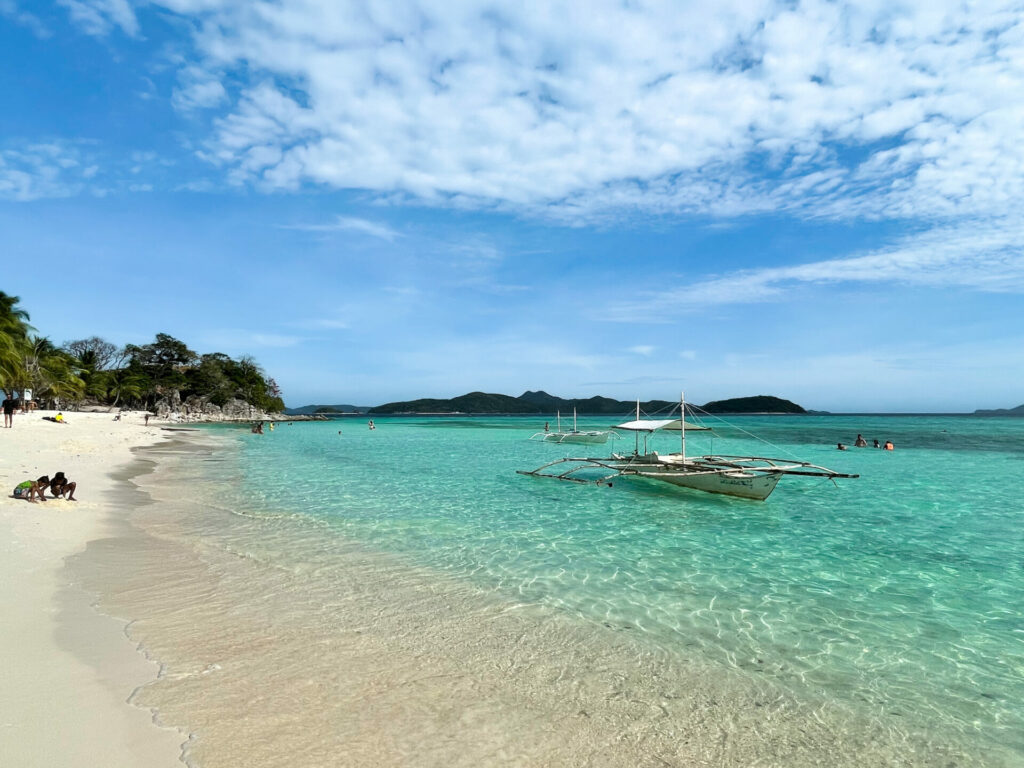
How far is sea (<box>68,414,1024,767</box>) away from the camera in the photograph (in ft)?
15.6

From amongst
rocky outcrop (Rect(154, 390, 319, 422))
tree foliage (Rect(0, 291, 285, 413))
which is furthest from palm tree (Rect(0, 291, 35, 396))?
rocky outcrop (Rect(154, 390, 319, 422))

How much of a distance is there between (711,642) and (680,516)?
31.4 ft

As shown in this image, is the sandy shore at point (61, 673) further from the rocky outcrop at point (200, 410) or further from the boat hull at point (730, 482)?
the rocky outcrop at point (200, 410)

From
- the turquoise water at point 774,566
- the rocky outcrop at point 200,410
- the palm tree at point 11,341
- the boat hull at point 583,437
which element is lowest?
the turquoise water at point 774,566

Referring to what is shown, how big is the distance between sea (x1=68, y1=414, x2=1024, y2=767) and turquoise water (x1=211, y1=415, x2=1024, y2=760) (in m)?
0.06

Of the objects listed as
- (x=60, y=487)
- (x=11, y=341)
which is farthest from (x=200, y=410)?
(x=60, y=487)

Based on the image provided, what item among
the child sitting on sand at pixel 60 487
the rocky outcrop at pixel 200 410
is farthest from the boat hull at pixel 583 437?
the rocky outcrop at pixel 200 410

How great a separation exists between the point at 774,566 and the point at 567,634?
6.11 metres

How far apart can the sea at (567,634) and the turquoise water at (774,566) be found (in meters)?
0.06

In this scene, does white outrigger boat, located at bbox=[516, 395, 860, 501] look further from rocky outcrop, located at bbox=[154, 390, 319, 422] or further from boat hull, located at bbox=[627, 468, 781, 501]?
rocky outcrop, located at bbox=[154, 390, 319, 422]

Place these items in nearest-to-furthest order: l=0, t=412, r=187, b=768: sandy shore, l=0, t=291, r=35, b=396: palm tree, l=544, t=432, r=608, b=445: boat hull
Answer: l=0, t=412, r=187, b=768: sandy shore < l=0, t=291, r=35, b=396: palm tree < l=544, t=432, r=608, b=445: boat hull

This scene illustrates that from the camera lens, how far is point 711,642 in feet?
23.4

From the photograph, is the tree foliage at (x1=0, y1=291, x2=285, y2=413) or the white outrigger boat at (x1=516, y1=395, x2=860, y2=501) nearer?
the white outrigger boat at (x1=516, y1=395, x2=860, y2=501)

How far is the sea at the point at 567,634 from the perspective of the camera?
476 cm
